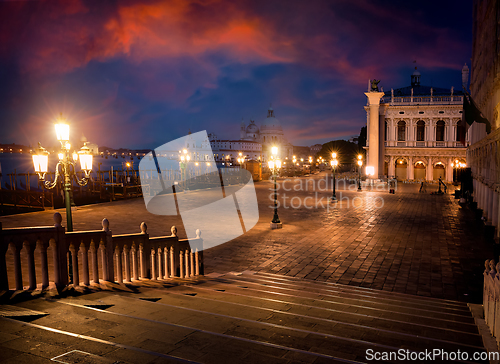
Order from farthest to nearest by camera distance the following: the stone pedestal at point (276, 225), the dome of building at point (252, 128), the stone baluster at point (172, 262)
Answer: the dome of building at point (252, 128) → the stone pedestal at point (276, 225) → the stone baluster at point (172, 262)

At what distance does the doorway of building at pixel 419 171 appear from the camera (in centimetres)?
4359

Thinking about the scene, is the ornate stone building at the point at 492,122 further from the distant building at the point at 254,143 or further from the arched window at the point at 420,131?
the distant building at the point at 254,143

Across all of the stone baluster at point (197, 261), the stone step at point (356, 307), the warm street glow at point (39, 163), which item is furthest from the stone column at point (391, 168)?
the warm street glow at point (39, 163)

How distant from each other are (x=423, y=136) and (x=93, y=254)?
4668 centimetres

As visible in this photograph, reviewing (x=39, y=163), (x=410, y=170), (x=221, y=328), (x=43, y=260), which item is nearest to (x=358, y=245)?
(x=221, y=328)

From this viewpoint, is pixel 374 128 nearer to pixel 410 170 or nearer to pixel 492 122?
pixel 410 170

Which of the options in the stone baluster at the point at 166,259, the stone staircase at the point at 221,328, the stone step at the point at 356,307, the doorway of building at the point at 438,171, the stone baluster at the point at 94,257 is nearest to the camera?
the stone staircase at the point at 221,328

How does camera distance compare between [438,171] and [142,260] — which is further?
[438,171]

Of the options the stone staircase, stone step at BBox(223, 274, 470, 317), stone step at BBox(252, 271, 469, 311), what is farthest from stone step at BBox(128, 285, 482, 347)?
stone step at BBox(252, 271, 469, 311)

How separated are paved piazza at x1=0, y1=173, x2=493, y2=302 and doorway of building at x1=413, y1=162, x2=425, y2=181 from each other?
27519 millimetres

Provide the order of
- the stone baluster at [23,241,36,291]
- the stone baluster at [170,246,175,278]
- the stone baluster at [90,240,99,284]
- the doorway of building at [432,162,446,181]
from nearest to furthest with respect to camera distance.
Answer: the stone baluster at [23,241,36,291] < the stone baluster at [90,240,99,284] < the stone baluster at [170,246,175,278] < the doorway of building at [432,162,446,181]

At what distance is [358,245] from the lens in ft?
35.3

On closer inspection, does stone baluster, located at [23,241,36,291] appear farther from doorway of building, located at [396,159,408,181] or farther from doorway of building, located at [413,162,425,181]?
doorway of building, located at [413,162,425,181]

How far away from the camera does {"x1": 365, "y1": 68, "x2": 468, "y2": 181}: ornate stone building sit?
4197 centimetres
